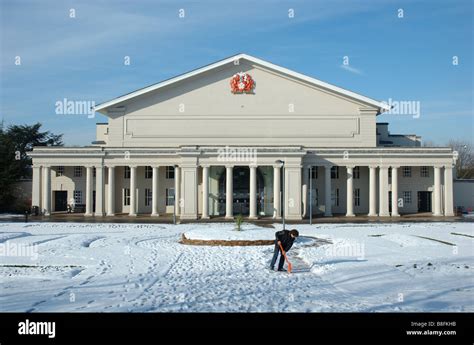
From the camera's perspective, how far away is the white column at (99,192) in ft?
132

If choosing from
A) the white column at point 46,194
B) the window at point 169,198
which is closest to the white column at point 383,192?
the window at point 169,198

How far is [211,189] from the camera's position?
4119 centimetres

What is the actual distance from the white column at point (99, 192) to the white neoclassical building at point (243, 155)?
0.32 feet

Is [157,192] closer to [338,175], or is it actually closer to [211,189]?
[211,189]

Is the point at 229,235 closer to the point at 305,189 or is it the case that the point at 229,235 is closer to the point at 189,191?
the point at 189,191

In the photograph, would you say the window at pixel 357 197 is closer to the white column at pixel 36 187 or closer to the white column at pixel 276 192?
the white column at pixel 276 192

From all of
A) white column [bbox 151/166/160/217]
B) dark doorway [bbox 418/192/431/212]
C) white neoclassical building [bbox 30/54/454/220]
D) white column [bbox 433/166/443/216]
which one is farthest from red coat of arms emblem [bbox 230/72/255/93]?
dark doorway [bbox 418/192/431/212]

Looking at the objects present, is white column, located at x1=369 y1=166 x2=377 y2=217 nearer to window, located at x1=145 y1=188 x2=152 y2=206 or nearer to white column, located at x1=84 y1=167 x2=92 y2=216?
window, located at x1=145 y1=188 x2=152 y2=206

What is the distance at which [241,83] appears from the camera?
4197 cm

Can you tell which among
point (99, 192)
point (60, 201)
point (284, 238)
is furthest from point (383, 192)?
point (60, 201)

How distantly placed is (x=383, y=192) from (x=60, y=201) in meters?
33.8

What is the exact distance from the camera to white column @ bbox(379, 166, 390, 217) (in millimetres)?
39406

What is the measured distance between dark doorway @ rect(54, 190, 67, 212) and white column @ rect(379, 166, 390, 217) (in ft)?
108

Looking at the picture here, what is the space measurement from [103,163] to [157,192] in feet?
19.7
